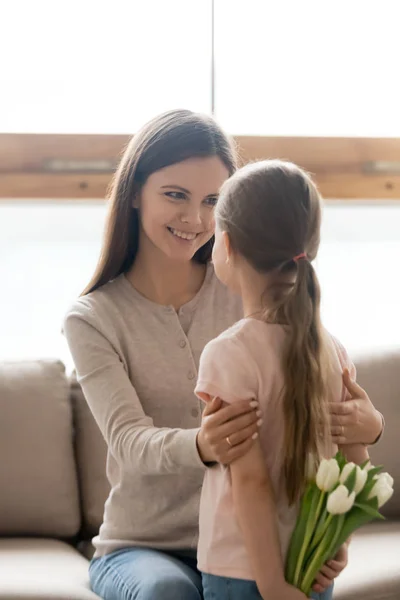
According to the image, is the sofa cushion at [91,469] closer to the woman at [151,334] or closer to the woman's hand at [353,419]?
the woman at [151,334]

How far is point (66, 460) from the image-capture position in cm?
237

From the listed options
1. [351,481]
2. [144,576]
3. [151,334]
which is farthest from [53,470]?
[351,481]

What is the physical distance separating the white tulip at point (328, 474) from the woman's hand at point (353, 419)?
177mm

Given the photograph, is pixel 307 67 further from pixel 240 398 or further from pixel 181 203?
pixel 240 398

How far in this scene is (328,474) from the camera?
139 cm

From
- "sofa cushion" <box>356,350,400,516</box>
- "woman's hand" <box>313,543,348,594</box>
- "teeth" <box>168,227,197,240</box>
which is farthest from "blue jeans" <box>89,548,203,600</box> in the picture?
"sofa cushion" <box>356,350,400,516</box>

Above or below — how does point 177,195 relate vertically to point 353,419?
above

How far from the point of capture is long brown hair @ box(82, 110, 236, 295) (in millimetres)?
1924

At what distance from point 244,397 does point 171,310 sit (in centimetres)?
57

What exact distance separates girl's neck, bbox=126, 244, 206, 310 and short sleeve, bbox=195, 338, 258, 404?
1.85 ft

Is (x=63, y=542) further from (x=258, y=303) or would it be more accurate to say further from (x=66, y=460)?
(x=258, y=303)

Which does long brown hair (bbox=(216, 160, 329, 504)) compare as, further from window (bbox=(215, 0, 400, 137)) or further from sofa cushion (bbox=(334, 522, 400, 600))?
window (bbox=(215, 0, 400, 137))

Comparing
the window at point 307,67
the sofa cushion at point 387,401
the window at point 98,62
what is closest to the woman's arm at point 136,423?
the sofa cushion at point 387,401

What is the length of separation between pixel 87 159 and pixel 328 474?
5.72ft
